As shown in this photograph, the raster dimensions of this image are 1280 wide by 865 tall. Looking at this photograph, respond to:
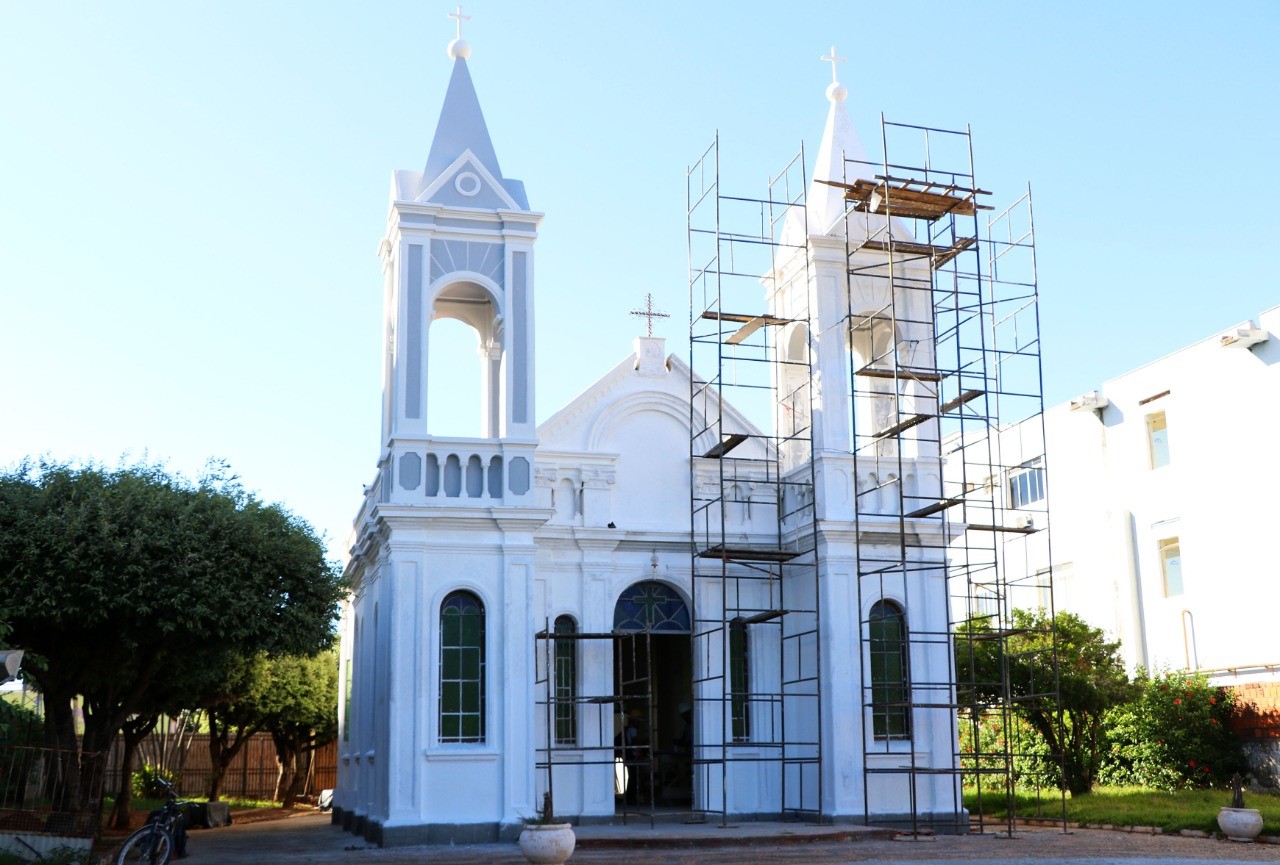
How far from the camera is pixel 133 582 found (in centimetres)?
1978

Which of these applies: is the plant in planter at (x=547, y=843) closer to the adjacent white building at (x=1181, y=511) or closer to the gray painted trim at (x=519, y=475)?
the gray painted trim at (x=519, y=475)

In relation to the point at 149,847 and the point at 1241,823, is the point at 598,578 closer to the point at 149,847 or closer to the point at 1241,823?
the point at 149,847

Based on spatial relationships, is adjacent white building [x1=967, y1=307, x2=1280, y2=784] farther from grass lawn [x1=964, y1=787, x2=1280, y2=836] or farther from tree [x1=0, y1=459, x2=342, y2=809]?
tree [x1=0, y1=459, x2=342, y2=809]

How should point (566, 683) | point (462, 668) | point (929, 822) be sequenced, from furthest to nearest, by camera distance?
point (566, 683) → point (929, 822) → point (462, 668)

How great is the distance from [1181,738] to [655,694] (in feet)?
34.2

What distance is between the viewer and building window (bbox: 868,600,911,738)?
72.7ft

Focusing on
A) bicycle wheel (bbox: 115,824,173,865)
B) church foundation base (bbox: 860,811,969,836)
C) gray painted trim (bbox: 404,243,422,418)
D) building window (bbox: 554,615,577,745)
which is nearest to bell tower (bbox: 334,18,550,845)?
gray painted trim (bbox: 404,243,422,418)

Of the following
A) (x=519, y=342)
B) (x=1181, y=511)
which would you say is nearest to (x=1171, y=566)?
(x=1181, y=511)

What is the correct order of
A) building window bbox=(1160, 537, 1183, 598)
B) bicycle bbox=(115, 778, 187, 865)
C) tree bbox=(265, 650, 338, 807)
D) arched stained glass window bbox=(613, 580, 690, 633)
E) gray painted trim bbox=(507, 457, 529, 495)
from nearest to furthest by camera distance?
bicycle bbox=(115, 778, 187, 865)
gray painted trim bbox=(507, 457, 529, 495)
arched stained glass window bbox=(613, 580, 690, 633)
building window bbox=(1160, 537, 1183, 598)
tree bbox=(265, 650, 338, 807)

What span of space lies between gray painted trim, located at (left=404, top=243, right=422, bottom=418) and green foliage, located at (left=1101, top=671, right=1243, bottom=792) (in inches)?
628

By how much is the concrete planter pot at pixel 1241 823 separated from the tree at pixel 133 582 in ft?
46.4

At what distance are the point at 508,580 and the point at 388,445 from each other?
2.88 metres

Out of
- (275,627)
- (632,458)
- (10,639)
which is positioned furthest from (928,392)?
(10,639)

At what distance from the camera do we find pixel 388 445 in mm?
21234
